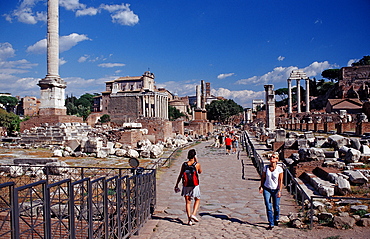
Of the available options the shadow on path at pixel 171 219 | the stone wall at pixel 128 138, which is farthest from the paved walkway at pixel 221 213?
the stone wall at pixel 128 138

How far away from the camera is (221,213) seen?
6.81 meters

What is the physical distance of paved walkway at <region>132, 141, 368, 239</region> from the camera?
5.43 meters

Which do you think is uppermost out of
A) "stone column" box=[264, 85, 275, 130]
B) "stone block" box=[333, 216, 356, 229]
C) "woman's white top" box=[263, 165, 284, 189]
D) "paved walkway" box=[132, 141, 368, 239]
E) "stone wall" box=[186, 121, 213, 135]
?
"stone column" box=[264, 85, 275, 130]

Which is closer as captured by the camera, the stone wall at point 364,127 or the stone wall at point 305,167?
the stone wall at point 305,167

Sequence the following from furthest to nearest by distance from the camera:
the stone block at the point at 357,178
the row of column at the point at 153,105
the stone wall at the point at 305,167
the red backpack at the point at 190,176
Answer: the row of column at the point at 153,105 < the stone wall at the point at 305,167 < the stone block at the point at 357,178 < the red backpack at the point at 190,176

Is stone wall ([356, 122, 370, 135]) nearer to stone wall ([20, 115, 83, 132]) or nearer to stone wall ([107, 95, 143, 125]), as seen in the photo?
stone wall ([20, 115, 83, 132])

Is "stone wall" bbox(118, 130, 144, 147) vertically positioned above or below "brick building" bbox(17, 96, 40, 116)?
below

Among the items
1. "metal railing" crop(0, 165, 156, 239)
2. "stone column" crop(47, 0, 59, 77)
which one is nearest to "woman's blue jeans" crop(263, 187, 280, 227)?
"metal railing" crop(0, 165, 156, 239)

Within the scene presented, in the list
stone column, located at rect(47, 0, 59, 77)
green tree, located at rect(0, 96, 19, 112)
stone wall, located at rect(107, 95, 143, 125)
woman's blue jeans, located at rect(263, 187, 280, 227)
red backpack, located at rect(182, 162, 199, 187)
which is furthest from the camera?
green tree, located at rect(0, 96, 19, 112)

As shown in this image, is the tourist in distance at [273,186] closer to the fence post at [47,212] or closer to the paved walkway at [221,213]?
the paved walkway at [221,213]

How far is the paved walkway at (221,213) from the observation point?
17.8 ft

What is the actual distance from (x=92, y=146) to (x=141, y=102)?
2160 inches

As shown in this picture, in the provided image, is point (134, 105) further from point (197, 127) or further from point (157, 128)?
point (157, 128)

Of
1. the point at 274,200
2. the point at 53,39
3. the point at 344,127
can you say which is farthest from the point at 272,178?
the point at 53,39
